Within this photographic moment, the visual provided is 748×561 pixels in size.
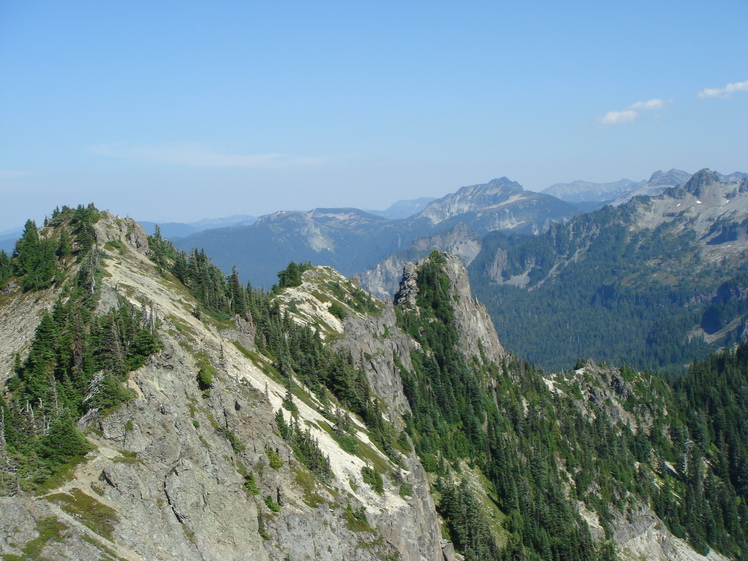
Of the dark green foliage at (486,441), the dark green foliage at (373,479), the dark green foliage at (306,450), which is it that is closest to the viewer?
the dark green foliage at (306,450)

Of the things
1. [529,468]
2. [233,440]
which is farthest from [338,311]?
[233,440]

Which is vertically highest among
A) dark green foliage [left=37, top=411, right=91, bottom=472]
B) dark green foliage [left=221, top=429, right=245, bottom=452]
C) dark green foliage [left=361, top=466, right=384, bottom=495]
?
dark green foliage [left=37, top=411, right=91, bottom=472]

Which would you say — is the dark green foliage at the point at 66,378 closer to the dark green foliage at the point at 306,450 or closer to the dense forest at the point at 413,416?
the dense forest at the point at 413,416

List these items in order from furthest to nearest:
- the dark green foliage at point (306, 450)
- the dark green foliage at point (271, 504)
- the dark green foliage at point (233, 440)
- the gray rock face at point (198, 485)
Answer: the dark green foliage at point (306, 450)
the dark green foliage at point (233, 440)
the dark green foliage at point (271, 504)
the gray rock face at point (198, 485)

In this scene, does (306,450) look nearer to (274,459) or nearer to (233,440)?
(274,459)

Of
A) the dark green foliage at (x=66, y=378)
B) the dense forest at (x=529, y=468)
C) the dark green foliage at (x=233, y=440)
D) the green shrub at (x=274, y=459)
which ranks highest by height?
the dark green foliage at (x=66, y=378)

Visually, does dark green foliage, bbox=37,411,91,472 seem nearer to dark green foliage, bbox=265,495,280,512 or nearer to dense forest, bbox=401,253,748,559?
dark green foliage, bbox=265,495,280,512

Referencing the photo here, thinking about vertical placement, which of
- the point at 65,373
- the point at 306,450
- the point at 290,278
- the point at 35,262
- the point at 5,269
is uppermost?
the point at 35,262

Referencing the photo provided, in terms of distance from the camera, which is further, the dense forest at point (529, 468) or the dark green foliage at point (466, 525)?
the dense forest at point (529, 468)

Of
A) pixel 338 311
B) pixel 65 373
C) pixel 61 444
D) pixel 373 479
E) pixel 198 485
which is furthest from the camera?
pixel 338 311

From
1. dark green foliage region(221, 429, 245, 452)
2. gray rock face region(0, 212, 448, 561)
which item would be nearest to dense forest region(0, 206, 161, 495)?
gray rock face region(0, 212, 448, 561)

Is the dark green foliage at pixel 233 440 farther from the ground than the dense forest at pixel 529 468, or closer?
farther from the ground

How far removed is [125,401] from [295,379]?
145 feet

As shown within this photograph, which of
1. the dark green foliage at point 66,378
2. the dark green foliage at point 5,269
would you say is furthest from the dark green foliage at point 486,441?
the dark green foliage at point 5,269
